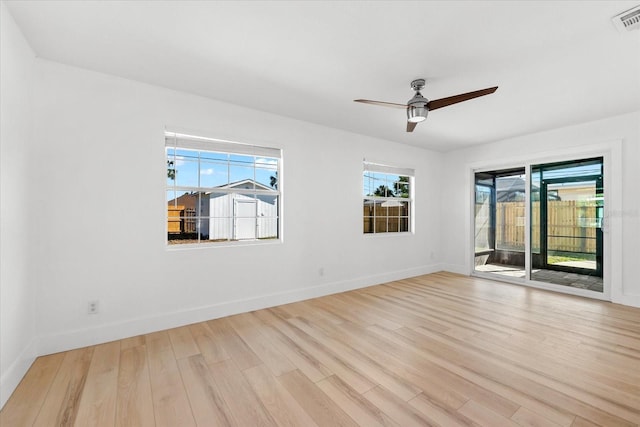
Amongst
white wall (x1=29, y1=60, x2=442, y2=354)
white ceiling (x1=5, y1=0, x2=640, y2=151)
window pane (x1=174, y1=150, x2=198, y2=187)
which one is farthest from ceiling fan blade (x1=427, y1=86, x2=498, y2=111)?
window pane (x1=174, y1=150, x2=198, y2=187)

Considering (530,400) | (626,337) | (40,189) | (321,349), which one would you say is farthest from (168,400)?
(626,337)

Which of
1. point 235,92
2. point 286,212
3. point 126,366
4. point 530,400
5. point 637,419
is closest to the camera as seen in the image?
point 637,419

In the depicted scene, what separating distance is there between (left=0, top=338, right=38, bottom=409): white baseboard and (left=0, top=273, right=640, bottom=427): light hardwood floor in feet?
0.20

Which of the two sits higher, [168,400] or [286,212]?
[286,212]

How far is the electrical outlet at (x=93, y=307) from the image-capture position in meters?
2.58

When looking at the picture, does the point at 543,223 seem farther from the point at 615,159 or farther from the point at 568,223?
the point at 615,159

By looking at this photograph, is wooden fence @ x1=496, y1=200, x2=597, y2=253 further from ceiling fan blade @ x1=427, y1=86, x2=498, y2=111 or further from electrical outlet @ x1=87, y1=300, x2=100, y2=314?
electrical outlet @ x1=87, y1=300, x2=100, y2=314

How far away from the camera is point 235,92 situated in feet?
10.2

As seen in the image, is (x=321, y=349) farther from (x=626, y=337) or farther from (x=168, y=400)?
(x=626, y=337)

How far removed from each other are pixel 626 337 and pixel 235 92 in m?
4.82

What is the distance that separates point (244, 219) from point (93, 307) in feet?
5.74

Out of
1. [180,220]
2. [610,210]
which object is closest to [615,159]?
[610,210]

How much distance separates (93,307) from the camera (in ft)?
8.52

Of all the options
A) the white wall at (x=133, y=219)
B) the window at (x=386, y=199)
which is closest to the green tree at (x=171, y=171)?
the white wall at (x=133, y=219)
